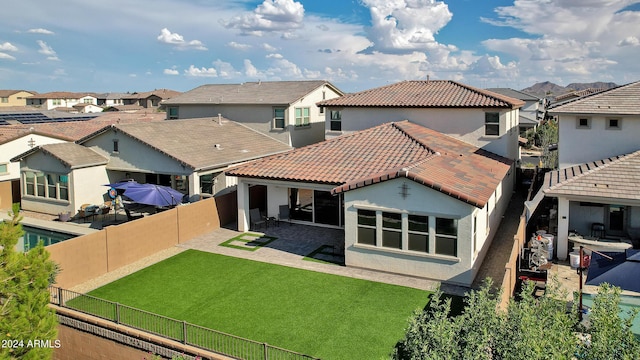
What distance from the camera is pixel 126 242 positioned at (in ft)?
66.5

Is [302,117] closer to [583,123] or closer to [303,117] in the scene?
[303,117]

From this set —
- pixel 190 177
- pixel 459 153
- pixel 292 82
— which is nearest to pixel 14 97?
pixel 292 82

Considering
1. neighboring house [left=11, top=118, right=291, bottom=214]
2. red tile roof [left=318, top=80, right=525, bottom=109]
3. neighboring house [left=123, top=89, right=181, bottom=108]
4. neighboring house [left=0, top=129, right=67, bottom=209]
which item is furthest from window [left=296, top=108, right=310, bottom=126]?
neighboring house [left=123, top=89, right=181, bottom=108]

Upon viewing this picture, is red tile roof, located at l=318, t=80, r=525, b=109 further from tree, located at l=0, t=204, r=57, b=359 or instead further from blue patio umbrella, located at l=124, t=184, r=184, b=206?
tree, located at l=0, t=204, r=57, b=359

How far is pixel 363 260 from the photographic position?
19.3 meters

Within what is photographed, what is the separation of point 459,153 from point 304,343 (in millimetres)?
14020

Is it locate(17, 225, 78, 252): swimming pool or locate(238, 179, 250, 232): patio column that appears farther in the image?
locate(17, 225, 78, 252): swimming pool

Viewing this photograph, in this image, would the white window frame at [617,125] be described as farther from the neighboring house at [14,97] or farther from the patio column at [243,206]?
the neighboring house at [14,97]

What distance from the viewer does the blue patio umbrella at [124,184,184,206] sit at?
942 inches

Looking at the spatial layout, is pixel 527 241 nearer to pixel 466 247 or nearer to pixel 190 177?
pixel 466 247

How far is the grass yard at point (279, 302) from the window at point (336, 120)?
1434cm

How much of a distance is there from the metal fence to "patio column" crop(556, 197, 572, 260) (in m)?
12.9

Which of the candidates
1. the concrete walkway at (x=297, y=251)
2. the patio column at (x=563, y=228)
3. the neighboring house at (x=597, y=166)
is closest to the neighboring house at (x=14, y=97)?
the concrete walkway at (x=297, y=251)

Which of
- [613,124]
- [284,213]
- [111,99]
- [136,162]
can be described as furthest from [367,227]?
[111,99]
